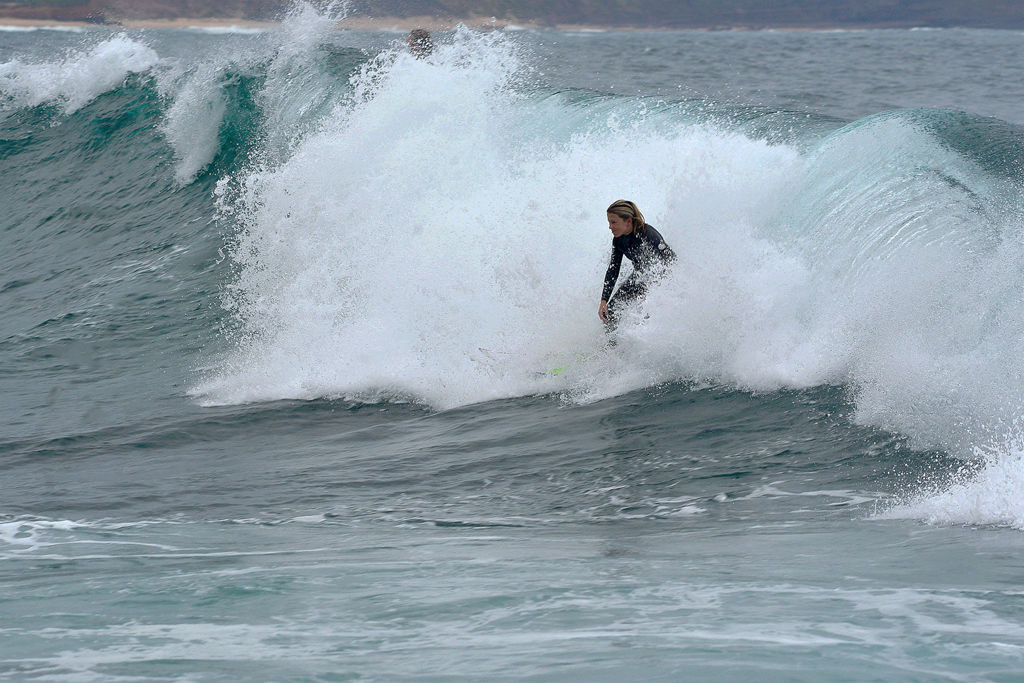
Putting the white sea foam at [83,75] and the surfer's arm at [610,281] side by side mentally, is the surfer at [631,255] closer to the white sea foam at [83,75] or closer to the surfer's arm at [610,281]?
the surfer's arm at [610,281]

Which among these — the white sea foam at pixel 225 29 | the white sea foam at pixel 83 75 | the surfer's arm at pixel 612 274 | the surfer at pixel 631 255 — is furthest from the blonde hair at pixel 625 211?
the white sea foam at pixel 225 29

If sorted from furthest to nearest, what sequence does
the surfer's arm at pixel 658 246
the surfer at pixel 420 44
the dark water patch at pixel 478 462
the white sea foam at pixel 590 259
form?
the surfer at pixel 420 44
the surfer's arm at pixel 658 246
the white sea foam at pixel 590 259
the dark water patch at pixel 478 462

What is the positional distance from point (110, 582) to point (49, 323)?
284 inches

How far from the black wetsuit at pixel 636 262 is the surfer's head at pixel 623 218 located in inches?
3.1

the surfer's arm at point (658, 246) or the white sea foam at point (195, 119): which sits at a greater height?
the white sea foam at point (195, 119)

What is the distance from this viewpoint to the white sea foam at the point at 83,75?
1856 cm

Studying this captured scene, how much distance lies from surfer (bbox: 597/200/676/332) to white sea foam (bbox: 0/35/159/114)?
1308cm

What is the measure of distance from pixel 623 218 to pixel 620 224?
0.05 meters

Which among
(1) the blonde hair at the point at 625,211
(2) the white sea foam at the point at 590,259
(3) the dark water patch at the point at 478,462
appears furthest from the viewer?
(1) the blonde hair at the point at 625,211

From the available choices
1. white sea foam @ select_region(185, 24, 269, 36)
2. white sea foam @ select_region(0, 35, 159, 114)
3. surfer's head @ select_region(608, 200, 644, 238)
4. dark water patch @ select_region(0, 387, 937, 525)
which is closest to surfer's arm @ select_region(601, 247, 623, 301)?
surfer's head @ select_region(608, 200, 644, 238)

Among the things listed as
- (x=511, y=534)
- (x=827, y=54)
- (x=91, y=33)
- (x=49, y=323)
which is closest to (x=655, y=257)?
(x=511, y=534)

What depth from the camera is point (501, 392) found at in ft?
28.2

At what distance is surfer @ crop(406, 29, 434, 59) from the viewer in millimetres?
13562

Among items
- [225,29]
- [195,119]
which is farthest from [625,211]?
[225,29]
